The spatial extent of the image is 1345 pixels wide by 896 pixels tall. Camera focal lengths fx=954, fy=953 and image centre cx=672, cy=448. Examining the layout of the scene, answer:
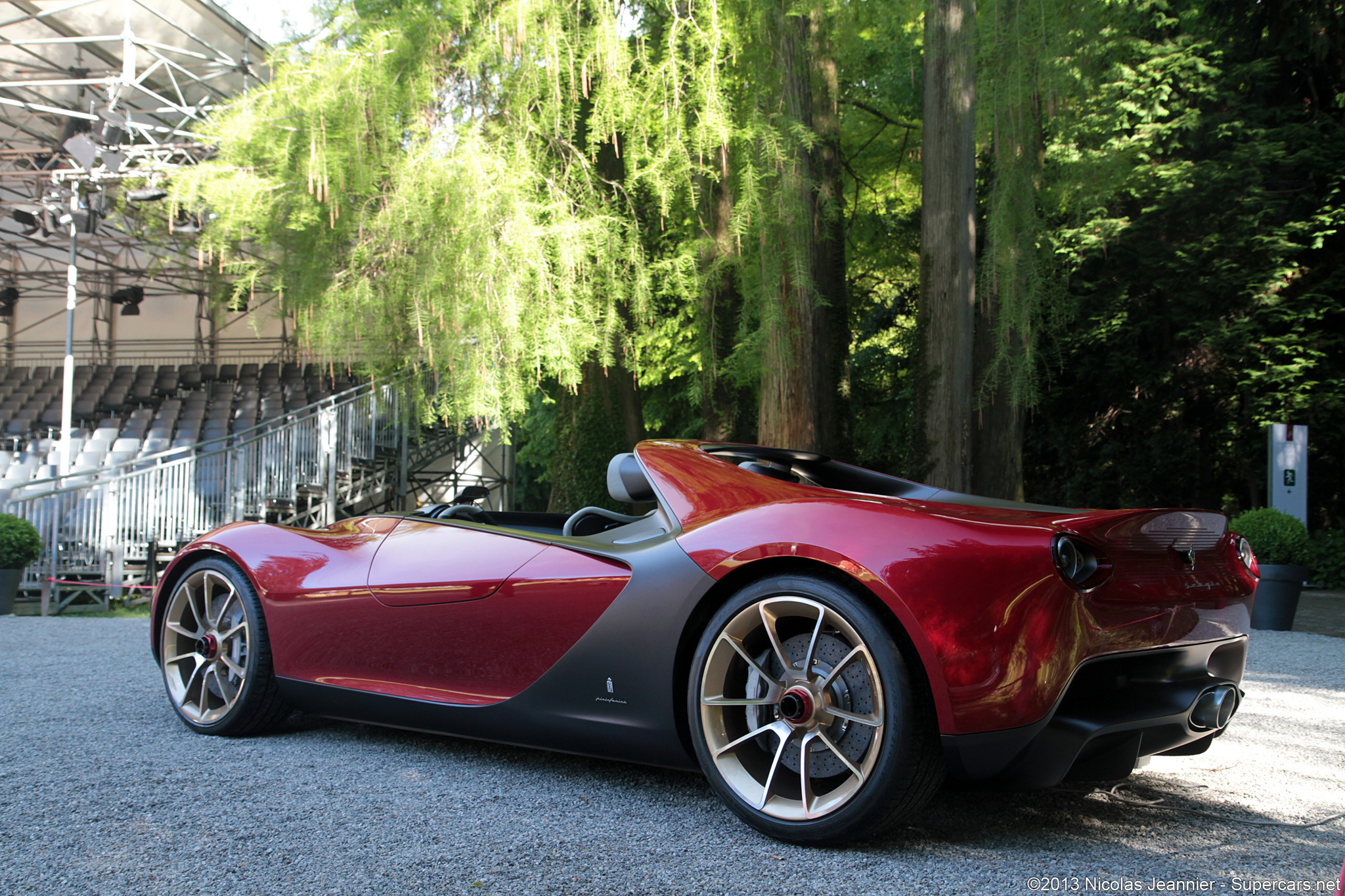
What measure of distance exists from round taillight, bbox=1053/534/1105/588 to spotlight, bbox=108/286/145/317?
97.2 ft

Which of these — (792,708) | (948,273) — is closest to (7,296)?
(948,273)

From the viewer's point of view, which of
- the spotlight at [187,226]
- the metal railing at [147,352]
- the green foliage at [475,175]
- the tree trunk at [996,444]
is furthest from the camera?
the metal railing at [147,352]

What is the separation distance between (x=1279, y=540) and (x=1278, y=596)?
0.48 meters

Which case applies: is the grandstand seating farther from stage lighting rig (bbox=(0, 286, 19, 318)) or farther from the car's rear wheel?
the car's rear wheel

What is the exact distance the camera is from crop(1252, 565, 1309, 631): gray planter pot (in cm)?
768

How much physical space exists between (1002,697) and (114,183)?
19.3 metres

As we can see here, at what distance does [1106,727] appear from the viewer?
2.20m

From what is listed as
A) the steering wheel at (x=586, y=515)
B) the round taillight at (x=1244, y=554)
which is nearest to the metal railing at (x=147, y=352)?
the steering wheel at (x=586, y=515)

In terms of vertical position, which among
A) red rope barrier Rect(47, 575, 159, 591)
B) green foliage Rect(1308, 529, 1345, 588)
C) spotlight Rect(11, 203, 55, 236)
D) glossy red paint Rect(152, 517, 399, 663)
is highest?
spotlight Rect(11, 203, 55, 236)

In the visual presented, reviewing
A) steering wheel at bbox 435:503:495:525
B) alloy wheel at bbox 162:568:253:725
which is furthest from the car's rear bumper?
alloy wheel at bbox 162:568:253:725

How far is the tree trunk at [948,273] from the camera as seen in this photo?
26.6 ft

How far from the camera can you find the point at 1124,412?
15.8 metres

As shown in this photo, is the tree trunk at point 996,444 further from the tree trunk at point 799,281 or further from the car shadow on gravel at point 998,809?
the car shadow on gravel at point 998,809

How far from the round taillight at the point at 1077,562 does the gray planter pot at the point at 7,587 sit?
10.4 m
